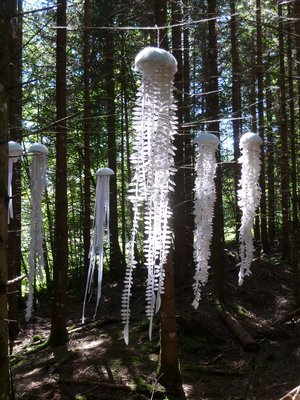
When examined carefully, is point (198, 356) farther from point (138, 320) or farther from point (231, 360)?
point (138, 320)

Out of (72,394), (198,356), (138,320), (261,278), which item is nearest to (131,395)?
(72,394)

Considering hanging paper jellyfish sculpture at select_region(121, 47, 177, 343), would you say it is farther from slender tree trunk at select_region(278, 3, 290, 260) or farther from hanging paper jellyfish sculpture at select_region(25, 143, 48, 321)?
slender tree trunk at select_region(278, 3, 290, 260)

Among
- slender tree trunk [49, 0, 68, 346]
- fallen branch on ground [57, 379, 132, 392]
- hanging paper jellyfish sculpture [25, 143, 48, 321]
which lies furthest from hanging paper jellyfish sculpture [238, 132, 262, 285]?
slender tree trunk [49, 0, 68, 346]

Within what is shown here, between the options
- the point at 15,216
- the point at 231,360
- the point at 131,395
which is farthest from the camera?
the point at 15,216

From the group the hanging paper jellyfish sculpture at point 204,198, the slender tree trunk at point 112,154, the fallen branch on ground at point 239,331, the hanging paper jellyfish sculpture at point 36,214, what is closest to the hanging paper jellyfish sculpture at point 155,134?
the hanging paper jellyfish sculpture at point 204,198

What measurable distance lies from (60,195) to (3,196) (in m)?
5.80

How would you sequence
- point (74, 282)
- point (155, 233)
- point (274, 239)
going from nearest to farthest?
1. point (155, 233)
2. point (74, 282)
3. point (274, 239)

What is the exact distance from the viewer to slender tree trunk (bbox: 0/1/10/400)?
393cm

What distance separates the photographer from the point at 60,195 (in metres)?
9.76

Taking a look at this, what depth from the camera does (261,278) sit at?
14062 millimetres

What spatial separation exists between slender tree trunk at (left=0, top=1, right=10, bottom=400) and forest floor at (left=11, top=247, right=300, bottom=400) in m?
1.84

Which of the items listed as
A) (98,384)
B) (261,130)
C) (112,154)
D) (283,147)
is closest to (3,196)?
(98,384)

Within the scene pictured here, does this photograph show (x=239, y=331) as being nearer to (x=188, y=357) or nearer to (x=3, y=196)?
(x=188, y=357)

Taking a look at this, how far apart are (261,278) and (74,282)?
8.37 m
